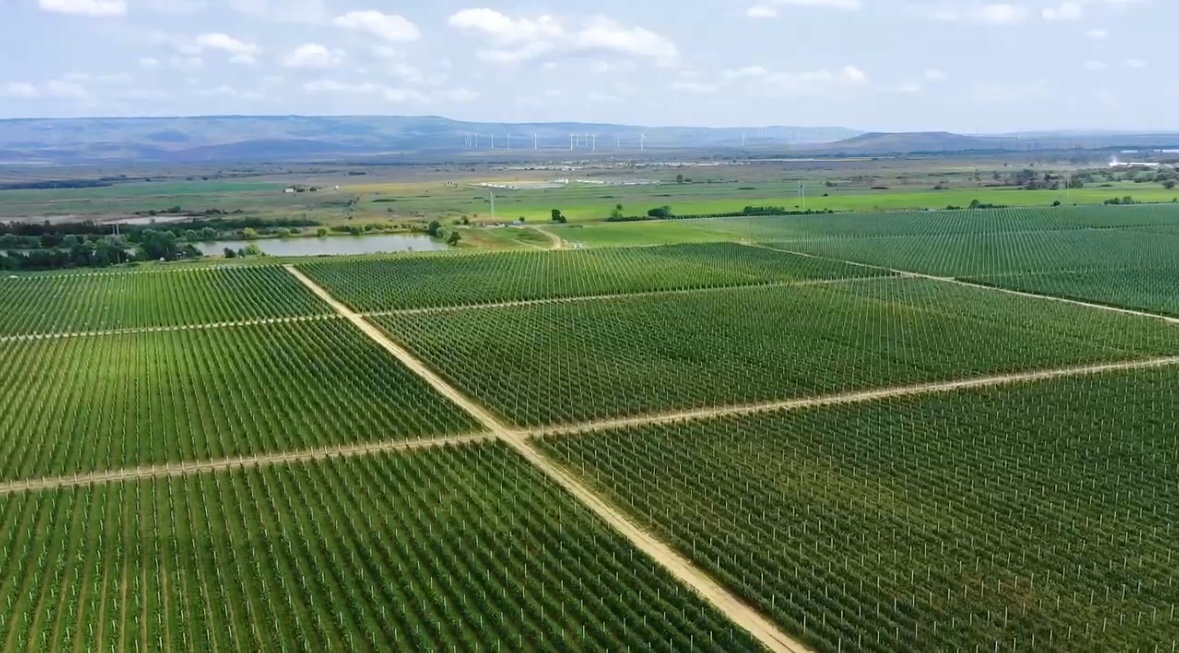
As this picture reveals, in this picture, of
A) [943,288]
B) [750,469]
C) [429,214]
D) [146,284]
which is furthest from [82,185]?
[750,469]

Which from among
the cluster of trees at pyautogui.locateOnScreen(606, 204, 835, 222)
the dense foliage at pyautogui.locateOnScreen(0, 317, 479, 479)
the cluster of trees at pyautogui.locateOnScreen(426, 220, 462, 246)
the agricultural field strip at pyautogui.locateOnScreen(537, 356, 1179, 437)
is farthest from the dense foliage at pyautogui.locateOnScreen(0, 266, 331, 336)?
the cluster of trees at pyautogui.locateOnScreen(606, 204, 835, 222)

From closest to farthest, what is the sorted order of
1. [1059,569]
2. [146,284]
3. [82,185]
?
[1059,569], [146,284], [82,185]

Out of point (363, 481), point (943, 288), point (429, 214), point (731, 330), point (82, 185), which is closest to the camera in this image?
point (363, 481)

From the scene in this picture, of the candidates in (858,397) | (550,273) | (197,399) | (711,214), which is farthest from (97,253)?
(858,397)

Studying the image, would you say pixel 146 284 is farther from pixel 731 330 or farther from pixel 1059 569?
pixel 1059 569

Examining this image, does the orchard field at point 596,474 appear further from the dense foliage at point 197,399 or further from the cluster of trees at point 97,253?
the cluster of trees at point 97,253
